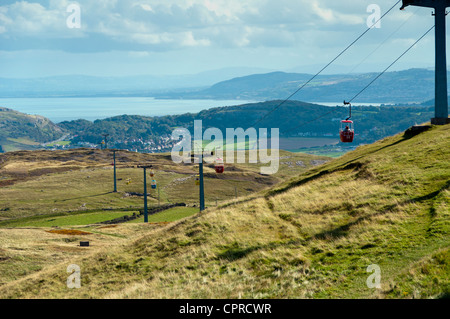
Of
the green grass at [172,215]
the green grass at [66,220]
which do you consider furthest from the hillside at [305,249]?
the green grass at [172,215]

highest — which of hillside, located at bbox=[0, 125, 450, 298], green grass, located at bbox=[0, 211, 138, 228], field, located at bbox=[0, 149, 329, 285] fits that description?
hillside, located at bbox=[0, 125, 450, 298]

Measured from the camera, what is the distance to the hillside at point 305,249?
810 inches

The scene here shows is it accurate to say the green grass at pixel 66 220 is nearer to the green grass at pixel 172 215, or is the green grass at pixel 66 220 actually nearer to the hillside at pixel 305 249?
A: the green grass at pixel 172 215

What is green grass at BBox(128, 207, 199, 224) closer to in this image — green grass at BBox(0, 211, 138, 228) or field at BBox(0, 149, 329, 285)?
field at BBox(0, 149, 329, 285)

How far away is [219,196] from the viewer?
124 metres

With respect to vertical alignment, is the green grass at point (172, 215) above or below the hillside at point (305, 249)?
below

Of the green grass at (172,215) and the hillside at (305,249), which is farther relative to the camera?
the green grass at (172,215)

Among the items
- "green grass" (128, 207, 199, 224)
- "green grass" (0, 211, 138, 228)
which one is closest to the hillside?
"green grass" (0, 211, 138, 228)

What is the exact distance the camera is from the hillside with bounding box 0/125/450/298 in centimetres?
2058

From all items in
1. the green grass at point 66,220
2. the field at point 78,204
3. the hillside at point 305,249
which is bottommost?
the green grass at point 66,220

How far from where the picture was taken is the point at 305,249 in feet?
84.8
